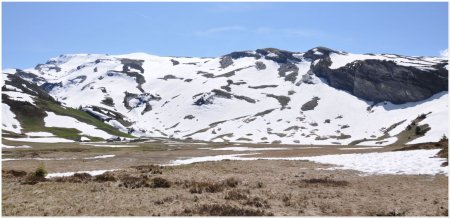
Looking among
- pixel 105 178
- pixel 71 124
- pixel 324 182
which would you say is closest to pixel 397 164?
pixel 324 182

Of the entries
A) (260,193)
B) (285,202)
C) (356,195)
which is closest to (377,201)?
(356,195)

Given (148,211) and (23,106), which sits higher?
(23,106)

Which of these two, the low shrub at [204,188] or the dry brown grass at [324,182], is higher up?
the low shrub at [204,188]

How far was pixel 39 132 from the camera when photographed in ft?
515

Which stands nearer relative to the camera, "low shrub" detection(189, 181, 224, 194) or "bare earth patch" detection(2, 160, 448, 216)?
"bare earth patch" detection(2, 160, 448, 216)

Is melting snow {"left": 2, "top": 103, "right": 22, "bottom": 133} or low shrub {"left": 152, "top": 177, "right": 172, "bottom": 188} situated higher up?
melting snow {"left": 2, "top": 103, "right": 22, "bottom": 133}

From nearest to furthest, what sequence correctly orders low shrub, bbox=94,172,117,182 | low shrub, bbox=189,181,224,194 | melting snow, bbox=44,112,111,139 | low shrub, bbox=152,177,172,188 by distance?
low shrub, bbox=189,181,224,194 → low shrub, bbox=152,177,172,188 → low shrub, bbox=94,172,117,182 → melting snow, bbox=44,112,111,139

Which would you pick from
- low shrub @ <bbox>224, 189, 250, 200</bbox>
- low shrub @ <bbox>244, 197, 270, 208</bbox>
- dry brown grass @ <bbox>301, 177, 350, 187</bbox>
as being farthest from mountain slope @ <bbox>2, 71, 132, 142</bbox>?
low shrub @ <bbox>244, 197, 270, 208</bbox>

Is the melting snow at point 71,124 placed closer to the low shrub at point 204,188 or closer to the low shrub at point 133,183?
the low shrub at point 133,183

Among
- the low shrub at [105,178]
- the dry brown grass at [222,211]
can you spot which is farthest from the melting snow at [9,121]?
the dry brown grass at [222,211]

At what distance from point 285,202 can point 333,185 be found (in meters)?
8.05

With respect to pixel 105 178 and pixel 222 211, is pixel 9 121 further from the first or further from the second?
pixel 222 211

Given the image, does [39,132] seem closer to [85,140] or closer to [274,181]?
[85,140]

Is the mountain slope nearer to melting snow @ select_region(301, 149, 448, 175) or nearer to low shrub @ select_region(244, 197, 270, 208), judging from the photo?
melting snow @ select_region(301, 149, 448, 175)
